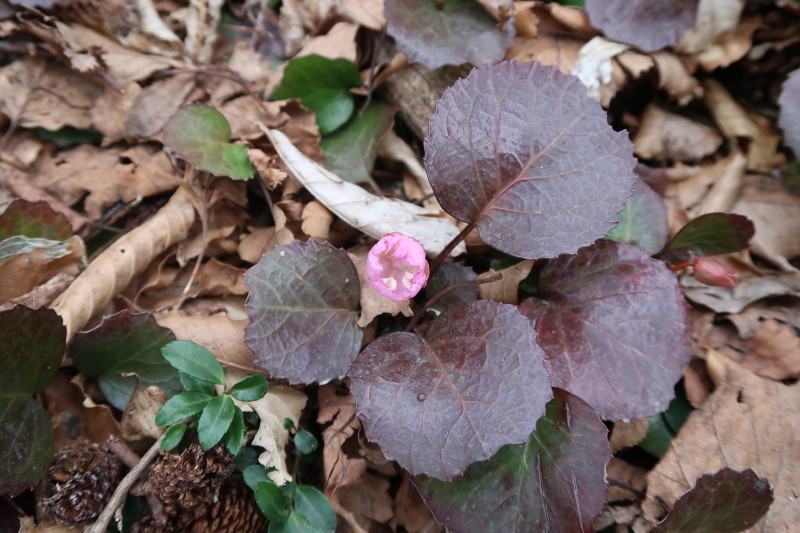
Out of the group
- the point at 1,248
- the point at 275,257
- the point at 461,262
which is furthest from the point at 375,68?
the point at 1,248

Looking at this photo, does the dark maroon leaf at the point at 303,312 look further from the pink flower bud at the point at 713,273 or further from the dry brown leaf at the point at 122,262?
the pink flower bud at the point at 713,273

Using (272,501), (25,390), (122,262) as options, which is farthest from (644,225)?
(25,390)

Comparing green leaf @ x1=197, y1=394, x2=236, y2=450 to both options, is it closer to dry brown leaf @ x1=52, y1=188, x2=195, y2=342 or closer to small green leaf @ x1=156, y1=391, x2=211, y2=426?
small green leaf @ x1=156, y1=391, x2=211, y2=426

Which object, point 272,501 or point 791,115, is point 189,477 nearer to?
point 272,501

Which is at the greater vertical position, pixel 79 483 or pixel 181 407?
pixel 181 407

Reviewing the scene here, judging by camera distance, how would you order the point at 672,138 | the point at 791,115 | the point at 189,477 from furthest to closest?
the point at 672,138 → the point at 791,115 → the point at 189,477
